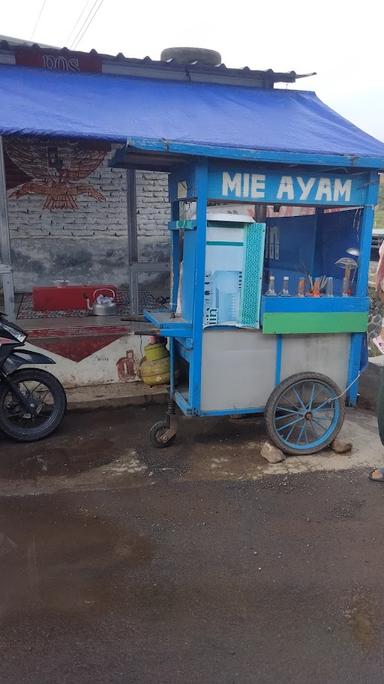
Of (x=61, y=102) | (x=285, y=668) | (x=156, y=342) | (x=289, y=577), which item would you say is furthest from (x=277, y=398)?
(x=61, y=102)

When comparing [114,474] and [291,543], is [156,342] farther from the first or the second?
[291,543]

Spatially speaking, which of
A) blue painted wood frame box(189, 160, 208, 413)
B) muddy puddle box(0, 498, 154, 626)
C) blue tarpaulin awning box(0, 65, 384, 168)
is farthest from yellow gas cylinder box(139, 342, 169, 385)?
blue tarpaulin awning box(0, 65, 384, 168)

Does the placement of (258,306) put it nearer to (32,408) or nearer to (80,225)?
(32,408)

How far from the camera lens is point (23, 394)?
4.67 m

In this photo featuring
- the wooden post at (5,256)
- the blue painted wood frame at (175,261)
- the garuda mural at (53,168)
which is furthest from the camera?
the garuda mural at (53,168)

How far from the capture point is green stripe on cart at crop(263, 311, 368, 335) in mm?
4105

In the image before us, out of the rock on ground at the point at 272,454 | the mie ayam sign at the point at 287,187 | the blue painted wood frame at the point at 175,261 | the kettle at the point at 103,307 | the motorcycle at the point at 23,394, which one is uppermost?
the mie ayam sign at the point at 287,187

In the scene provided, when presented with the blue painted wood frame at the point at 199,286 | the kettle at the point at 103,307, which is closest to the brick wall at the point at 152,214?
the kettle at the point at 103,307

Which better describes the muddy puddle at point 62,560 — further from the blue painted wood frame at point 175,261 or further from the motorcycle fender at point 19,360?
the blue painted wood frame at point 175,261

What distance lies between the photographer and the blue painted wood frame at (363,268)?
13.8 ft

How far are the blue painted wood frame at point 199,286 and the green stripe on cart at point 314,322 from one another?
53 cm

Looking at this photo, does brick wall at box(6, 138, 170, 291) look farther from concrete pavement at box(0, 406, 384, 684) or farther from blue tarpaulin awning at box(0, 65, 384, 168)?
concrete pavement at box(0, 406, 384, 684)

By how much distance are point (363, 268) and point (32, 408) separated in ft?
10.2

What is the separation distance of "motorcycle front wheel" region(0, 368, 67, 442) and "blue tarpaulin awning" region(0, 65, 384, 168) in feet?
6.74
